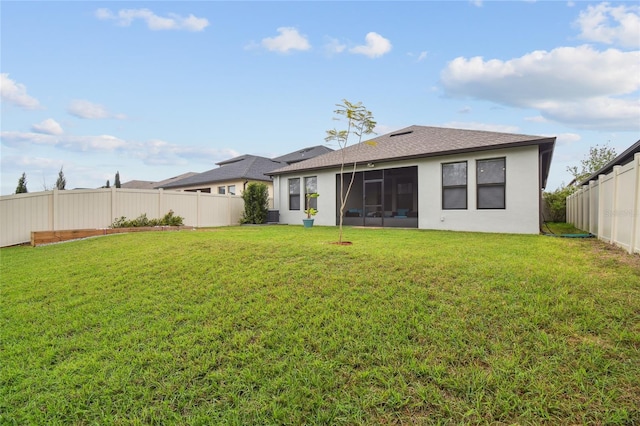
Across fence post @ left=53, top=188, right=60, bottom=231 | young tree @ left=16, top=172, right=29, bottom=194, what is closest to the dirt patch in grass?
fence post @ left=53, top=188, right=60, bottom=231

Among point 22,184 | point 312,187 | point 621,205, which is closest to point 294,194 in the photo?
point 312,187

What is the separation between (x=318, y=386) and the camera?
236 cm

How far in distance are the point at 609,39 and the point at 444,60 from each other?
4.36m

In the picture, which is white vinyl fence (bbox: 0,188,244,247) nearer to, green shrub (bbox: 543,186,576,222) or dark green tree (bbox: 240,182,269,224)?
dark green tree (bbox: 240,182,269,224)

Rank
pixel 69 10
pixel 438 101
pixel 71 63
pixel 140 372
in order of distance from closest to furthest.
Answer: pixel 140 372, pixel 69 10, pixel 71 63, pixel 438 101

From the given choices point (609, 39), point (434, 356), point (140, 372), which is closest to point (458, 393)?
point (434, 356)

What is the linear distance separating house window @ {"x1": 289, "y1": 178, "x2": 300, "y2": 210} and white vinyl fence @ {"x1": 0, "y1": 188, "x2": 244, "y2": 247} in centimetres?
377

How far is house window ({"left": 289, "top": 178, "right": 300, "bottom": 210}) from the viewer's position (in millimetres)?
16625

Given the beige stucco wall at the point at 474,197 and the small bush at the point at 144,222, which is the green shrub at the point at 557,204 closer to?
the beige stucco wall at the point at 474,197

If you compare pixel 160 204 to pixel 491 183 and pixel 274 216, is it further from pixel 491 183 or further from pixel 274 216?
pixel 491 183

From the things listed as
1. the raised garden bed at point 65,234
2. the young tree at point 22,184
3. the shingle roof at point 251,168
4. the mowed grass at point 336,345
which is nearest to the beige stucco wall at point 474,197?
the mowed grass at point 336,345

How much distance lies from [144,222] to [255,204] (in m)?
5.89

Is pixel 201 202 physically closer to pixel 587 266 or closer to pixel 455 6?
pixel 455 6

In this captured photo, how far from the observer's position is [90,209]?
38.0 ft
